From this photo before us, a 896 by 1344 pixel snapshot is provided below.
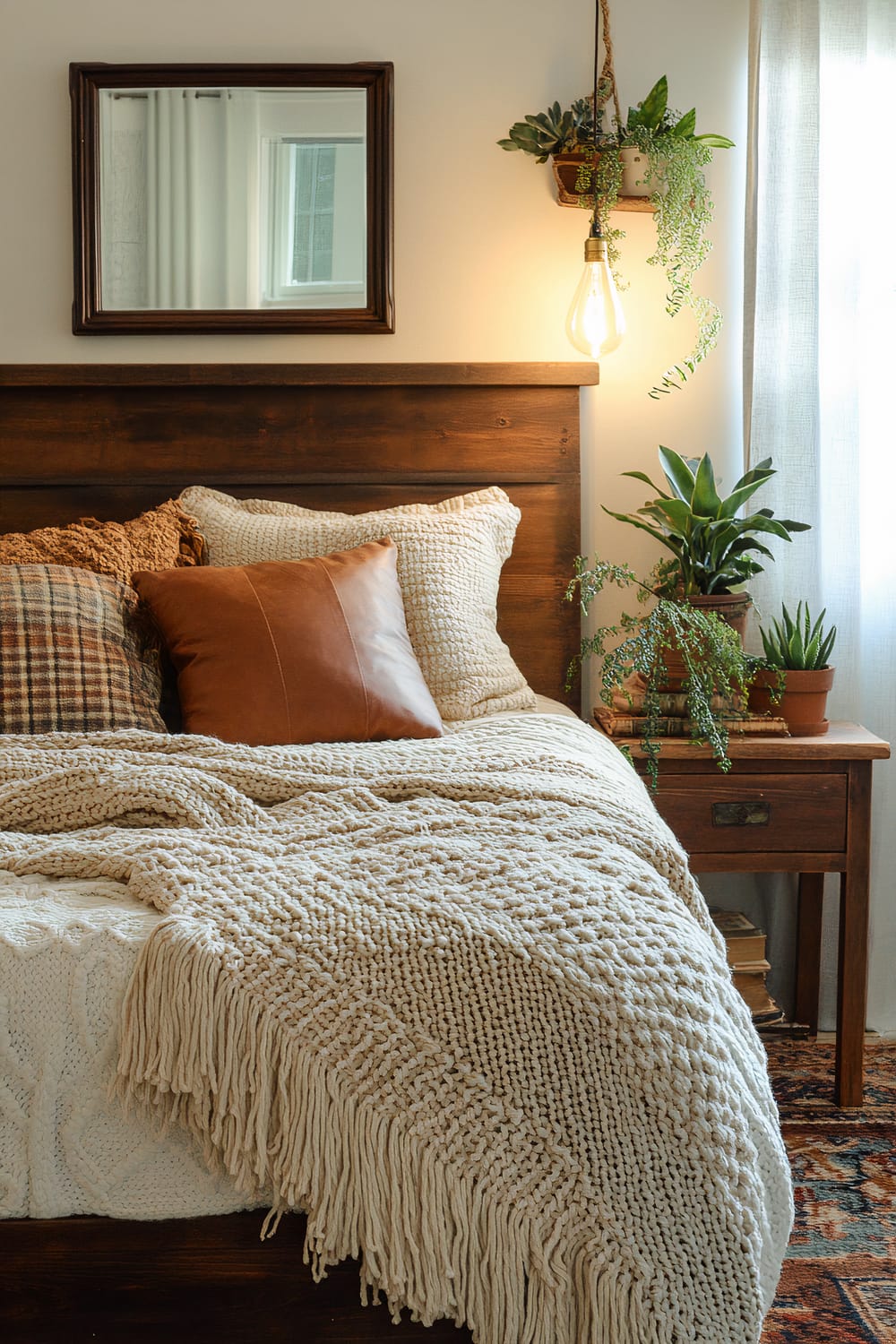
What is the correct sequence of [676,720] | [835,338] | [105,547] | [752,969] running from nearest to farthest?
[105,547]
[676,720]
[752,969]
[835,338]

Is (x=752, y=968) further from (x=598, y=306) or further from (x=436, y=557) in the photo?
(x=598, y=306)

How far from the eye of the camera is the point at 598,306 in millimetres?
2309

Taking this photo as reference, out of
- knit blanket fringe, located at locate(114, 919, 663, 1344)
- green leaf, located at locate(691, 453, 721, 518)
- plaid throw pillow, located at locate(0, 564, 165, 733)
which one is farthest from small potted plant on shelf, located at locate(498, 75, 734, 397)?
knit blanket fringe, located at locate(114, 919, 663, 1344)

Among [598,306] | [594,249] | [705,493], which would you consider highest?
[594,249]

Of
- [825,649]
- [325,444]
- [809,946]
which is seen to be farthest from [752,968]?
[325,444]

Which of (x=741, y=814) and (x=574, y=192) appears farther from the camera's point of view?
(x=574, y=192)

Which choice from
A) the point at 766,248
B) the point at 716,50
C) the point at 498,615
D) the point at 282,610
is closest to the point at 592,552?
the point at 498,615

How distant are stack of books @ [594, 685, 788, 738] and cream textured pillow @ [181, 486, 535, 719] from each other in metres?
0.18

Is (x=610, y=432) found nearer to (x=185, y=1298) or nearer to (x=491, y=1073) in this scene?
(x=491, y=1073)

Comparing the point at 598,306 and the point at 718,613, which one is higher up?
the point at 598,306

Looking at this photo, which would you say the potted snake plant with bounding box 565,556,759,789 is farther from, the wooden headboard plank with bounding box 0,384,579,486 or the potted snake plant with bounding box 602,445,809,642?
the wooden headboard plank with bounding box 0,384,579,486

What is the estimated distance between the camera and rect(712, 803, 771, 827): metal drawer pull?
2053 mm

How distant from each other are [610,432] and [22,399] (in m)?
1.27

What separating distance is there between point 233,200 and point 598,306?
0.80 metres
